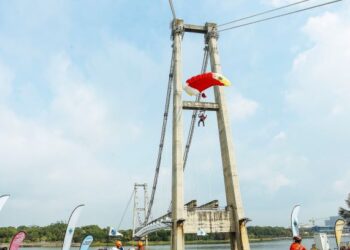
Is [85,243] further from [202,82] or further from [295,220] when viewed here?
[202,82]

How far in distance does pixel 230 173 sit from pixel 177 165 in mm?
2705

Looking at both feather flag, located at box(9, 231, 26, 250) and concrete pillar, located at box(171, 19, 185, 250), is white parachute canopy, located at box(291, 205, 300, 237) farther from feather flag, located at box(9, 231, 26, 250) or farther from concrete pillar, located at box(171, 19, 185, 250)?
feather flag, located at box(9, 231, 26, 250)

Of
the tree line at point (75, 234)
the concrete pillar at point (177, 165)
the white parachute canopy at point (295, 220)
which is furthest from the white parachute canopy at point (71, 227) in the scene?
the tree line at point (75, 234)

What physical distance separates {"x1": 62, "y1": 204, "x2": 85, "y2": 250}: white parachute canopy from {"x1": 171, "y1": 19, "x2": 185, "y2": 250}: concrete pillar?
5356 millimetres

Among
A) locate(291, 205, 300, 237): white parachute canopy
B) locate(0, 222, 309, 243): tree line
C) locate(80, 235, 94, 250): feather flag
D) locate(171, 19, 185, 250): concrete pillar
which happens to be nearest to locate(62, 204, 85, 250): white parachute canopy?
locate(80, 235, 94, 250): feather flag

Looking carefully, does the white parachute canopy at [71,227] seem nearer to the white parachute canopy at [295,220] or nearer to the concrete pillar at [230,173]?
the concrete pillar at [230,173]

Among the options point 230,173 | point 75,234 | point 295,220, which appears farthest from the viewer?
point 75,234

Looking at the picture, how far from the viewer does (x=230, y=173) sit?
62.3 feet

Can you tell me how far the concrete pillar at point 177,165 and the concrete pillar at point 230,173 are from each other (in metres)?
2.30

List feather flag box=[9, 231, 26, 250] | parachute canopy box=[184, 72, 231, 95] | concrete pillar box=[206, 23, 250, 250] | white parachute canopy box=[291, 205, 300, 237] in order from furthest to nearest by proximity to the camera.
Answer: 1. parachute canopy box=[184, 72, 231, 95]
2. concrete pillar box=[206, 23, 250, 250]
3. white parachute canopy box=[291, 205, 300, 237]
4. feather flag box=[9, 231, 26, 250]

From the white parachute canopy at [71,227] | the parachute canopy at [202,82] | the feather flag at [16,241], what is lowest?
the feather flag at [16,241]

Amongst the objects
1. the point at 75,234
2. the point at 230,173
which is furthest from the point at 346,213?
the point at 75,234

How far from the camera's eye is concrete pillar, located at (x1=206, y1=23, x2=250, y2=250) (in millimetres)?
17984

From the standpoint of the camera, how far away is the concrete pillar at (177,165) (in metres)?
17.6
